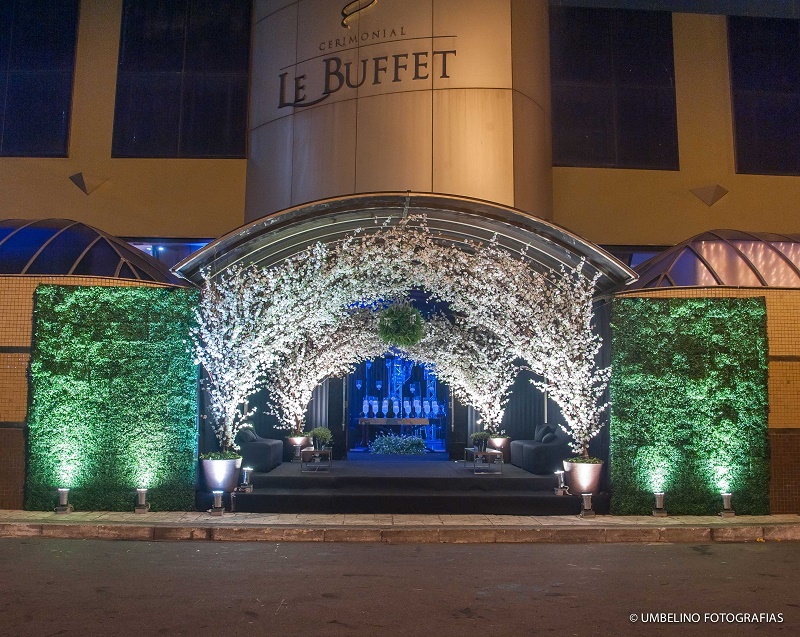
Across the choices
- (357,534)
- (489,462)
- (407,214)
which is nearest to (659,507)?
(489,462)

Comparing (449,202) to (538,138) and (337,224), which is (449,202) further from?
(538,138)

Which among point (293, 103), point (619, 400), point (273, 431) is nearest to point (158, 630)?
point (619, 400)

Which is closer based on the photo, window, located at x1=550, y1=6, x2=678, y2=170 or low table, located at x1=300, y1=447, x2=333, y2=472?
low table, located at x1=300, y1=447, x2=333, y2=472

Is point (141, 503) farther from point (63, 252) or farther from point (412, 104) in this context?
point (412, 104)

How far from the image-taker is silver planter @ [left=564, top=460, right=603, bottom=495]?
1162cm

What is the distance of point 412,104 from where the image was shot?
17.8 m

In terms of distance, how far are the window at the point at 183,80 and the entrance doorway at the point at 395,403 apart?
7.05m

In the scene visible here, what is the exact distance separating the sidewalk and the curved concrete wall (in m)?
9.00

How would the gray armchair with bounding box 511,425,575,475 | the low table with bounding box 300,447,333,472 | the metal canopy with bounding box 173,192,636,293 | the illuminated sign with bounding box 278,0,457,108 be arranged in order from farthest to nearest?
the illuminated sign with bounding box 278,0,457,108 → the low table with bounding box 300,447,333,472 → the gray armchair with bounding box 511,425,575,475 → the metal canopy with bounding box 173,192,636,293

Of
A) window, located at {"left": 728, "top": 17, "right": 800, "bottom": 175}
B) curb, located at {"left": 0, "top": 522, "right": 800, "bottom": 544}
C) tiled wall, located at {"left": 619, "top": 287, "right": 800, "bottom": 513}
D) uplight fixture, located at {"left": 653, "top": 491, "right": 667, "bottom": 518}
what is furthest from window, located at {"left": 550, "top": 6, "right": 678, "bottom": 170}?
curb, located at {"left": 0, "top": 522, "right": 800, "bottom": 544}

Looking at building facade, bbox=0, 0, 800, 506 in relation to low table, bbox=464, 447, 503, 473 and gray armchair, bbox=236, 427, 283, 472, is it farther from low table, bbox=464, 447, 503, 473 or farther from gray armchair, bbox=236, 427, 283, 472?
low table, bbox=464, 447, 503, 473

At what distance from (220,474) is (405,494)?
2.93 m

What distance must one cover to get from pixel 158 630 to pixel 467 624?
238 centimetres

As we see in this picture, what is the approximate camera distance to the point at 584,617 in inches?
237
